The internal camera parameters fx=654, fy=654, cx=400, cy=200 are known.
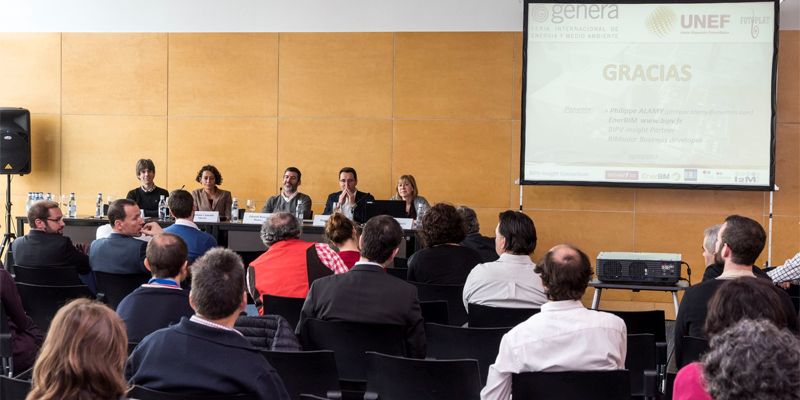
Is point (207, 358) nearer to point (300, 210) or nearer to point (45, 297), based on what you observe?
point (45, 297)

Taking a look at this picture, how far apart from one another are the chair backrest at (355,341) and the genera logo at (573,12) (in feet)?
15.6

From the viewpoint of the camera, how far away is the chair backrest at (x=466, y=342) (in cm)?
250

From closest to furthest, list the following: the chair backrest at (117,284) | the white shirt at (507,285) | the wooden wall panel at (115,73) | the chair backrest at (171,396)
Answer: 1. the chair backrest at (171,396)
2. the white shirt at (507,285)
3. the chair backrest at (117,284)
4. the wooden wall panel at (115,73)

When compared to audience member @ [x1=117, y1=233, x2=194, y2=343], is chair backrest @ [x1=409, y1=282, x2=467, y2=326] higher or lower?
lower

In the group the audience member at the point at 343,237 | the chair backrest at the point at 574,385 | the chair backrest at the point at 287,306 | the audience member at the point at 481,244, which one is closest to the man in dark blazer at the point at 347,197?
the audience member at the point at 481,244

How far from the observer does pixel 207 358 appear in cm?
167

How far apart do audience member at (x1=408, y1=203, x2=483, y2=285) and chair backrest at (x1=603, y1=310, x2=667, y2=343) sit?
1085 millimetres

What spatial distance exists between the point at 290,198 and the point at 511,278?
158 inches

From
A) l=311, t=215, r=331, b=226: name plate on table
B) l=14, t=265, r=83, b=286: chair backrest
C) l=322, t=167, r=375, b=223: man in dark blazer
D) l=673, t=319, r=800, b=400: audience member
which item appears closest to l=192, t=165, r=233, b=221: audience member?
l=322, t=167, r=375, b=223: man in dark blazer

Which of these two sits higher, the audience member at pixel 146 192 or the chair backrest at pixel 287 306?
the audience member at pixel 146 192

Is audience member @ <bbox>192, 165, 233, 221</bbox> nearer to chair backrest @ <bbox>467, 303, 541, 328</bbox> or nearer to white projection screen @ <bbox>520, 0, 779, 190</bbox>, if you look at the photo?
white projection screen @ <bbox>520, 0, 779, 190</bbox>

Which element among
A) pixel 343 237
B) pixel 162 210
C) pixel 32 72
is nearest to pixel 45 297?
pixel 343 237

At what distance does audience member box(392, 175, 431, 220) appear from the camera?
21.5ft

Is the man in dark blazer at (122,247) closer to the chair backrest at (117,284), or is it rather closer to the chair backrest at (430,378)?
the chair backrest at (117,284)
